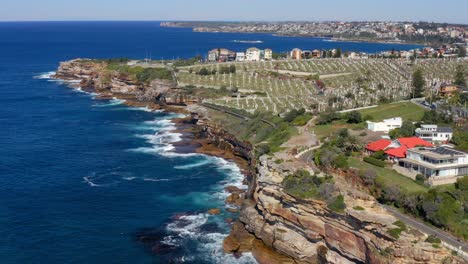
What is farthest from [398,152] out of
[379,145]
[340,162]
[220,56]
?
[220,56]

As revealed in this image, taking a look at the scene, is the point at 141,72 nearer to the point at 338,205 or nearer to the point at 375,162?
the point at 375,162

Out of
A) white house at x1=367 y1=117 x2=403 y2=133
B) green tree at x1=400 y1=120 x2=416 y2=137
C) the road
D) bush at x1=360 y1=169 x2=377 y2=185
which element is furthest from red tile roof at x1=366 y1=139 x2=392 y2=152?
the road

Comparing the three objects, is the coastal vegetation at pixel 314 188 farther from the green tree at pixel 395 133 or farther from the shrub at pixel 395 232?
the green tree at pixel 395 133

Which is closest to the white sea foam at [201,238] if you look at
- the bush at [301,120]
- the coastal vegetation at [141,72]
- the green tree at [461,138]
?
the bush at [301,120]

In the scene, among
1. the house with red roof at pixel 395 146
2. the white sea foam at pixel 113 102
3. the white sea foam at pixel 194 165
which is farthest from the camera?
the white sea foam at pixel 113 102

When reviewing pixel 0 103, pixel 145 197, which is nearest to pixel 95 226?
pixel 145 197

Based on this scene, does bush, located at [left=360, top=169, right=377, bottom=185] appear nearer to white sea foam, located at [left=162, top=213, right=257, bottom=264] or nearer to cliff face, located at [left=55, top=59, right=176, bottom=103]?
white sea foam, located at [left=162, top=213, right=257, bottom=264]
